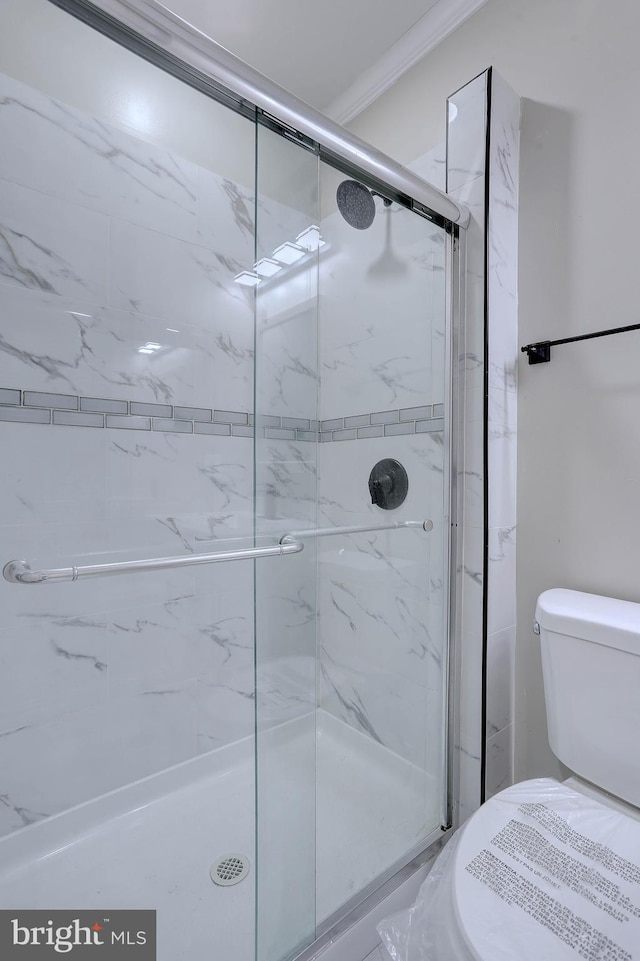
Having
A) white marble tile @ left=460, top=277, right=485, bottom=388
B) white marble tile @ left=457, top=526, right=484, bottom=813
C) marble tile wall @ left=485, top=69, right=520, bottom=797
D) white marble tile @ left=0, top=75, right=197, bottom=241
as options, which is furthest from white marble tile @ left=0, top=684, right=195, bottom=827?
white marble tile @ left=0, top=75, right=197, bottom=241

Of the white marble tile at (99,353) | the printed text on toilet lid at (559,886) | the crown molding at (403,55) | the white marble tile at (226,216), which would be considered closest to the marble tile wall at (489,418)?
the crown molding at (403,55)

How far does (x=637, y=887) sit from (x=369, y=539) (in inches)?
33.3

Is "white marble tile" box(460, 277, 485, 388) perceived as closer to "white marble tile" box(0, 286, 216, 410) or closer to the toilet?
the toilet

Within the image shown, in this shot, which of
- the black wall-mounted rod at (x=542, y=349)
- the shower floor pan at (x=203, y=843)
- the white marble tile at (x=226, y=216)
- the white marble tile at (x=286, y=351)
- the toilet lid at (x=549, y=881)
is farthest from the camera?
the white marble tile at (x=226, y=216)

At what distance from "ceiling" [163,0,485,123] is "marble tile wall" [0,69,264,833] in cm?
43

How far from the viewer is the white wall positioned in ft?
3.80

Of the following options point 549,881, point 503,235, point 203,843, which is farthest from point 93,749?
point 503,235

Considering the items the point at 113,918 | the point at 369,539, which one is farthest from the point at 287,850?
the point at 369,539

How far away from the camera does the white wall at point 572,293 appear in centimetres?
116

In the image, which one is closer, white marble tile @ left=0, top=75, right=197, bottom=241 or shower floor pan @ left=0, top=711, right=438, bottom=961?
shower floor pan @ left=0, top=711, right=438, bottom=961

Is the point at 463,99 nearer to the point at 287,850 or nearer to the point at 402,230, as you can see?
the point at 402,230

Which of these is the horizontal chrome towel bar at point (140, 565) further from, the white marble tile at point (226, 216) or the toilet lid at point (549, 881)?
the white marble tile at point (226, 216)

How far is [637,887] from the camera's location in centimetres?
74

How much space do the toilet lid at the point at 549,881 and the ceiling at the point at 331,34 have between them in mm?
2115
